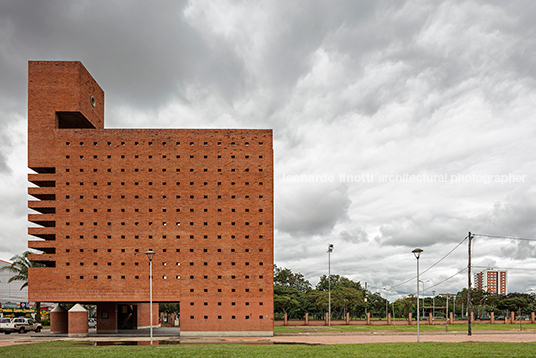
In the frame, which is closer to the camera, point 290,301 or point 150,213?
point 150,213

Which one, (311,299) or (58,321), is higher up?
(58,321)

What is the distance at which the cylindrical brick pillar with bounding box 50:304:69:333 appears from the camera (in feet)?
133

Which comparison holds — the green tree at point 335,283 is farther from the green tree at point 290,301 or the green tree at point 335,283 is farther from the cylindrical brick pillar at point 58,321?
Result: the cylindrical brick pillar at point 58,321

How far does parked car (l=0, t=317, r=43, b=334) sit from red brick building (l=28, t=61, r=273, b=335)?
19.7 ft

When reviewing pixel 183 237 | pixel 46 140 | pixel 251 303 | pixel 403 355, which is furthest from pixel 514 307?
pixel 46 140

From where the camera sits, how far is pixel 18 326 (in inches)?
1585

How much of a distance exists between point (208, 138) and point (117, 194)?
9.52 meters

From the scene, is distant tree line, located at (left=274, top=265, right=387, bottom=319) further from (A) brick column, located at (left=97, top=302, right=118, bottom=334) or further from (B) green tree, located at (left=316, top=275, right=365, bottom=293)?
(A) brick column, located at (left=97, top=302, right=118, bottom=334)

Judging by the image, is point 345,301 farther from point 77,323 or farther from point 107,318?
point 77,323

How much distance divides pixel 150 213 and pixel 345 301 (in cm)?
4270

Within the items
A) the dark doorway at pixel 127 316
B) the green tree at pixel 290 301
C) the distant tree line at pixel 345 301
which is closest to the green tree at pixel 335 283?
the distant tree line at pixel 345 301

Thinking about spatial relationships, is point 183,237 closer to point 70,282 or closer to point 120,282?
point 120,282

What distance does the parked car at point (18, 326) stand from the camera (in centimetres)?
3941

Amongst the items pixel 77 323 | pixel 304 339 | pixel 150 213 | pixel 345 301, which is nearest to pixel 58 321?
pixel 77 323
